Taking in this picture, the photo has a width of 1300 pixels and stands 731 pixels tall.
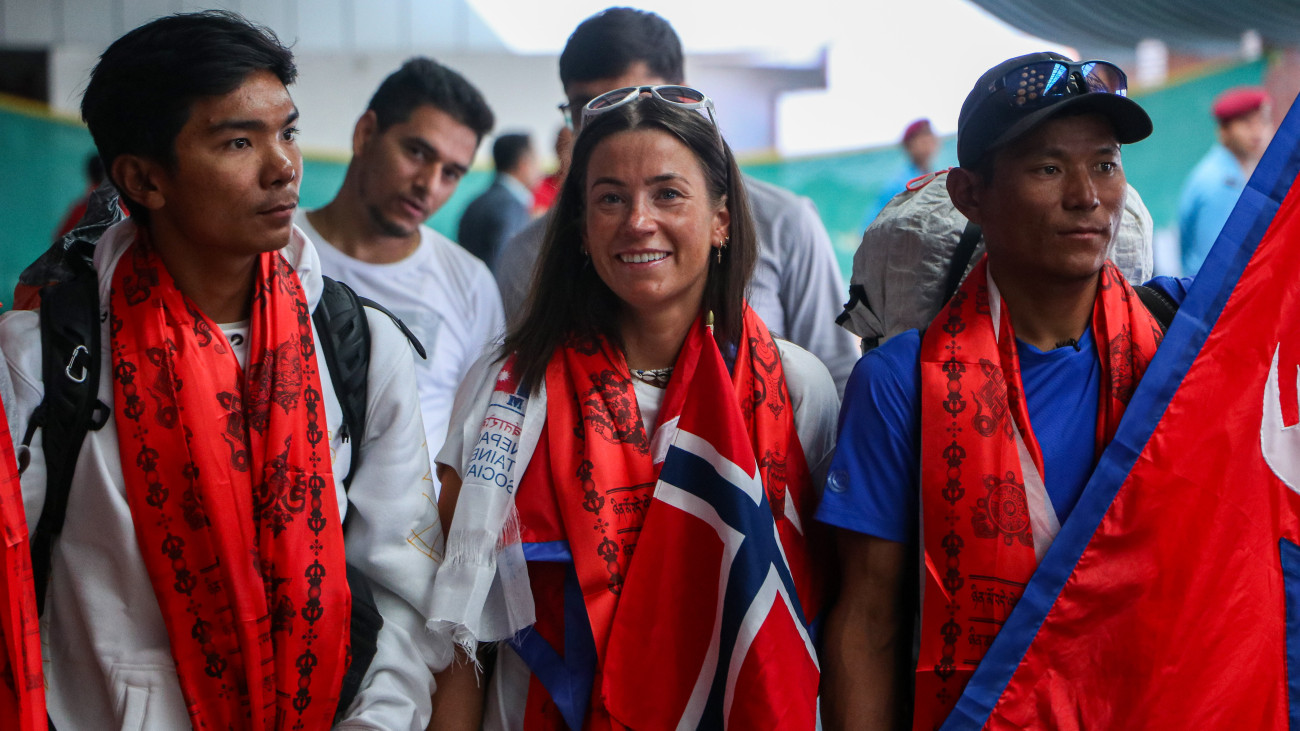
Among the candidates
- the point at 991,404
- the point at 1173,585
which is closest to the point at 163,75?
the point at 991,404

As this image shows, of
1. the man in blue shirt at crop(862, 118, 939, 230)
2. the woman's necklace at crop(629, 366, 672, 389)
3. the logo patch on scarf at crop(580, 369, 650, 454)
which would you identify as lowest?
the logo patch on scarf at crop(580, 369, 650, 454)

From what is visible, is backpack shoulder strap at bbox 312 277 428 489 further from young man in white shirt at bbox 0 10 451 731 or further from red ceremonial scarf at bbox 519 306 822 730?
red ceremonial scarf at bbox 519 306 822 730

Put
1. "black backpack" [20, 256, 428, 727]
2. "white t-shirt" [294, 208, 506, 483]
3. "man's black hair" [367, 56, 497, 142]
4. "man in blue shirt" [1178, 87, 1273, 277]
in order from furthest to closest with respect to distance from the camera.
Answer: "man in blue shirt" [1178, 87, 1273, 277], "man's black hair" [367, 56, 497, 142], "white t-shirt" [294, 208, 506, 483], "black backpack" [20, 256, 428, 727]

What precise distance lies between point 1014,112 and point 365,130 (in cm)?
228

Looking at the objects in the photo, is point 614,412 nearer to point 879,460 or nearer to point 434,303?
point 879,460

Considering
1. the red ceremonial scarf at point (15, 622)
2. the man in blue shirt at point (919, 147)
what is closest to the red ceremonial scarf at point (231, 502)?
the red ceremonial scarf at point (15, 622)

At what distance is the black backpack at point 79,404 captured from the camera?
66.9 inches

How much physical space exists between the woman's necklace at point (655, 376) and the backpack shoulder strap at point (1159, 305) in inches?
35.2

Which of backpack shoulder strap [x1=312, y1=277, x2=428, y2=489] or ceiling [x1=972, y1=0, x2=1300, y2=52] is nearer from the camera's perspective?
backpack shoulder strap [x1=312, y1=277, x2=428, y2=489]

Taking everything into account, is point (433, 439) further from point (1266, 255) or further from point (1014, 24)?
point (1014, 24)

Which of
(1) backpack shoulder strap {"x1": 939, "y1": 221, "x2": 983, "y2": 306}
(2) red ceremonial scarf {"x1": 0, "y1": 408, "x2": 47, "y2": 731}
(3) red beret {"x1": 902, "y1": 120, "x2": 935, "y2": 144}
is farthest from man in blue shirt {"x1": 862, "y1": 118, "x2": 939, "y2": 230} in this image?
(2) red ceremonial scarf {"x1": 0, "y1": 408, "x2": 47, "y2": 731}

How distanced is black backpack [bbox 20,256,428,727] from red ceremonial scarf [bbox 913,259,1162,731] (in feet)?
3.14

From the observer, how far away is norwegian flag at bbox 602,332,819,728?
178 cm

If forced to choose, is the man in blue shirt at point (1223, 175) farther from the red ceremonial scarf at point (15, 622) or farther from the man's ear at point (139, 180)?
the red ceremonial scarf at point (15, 622)
